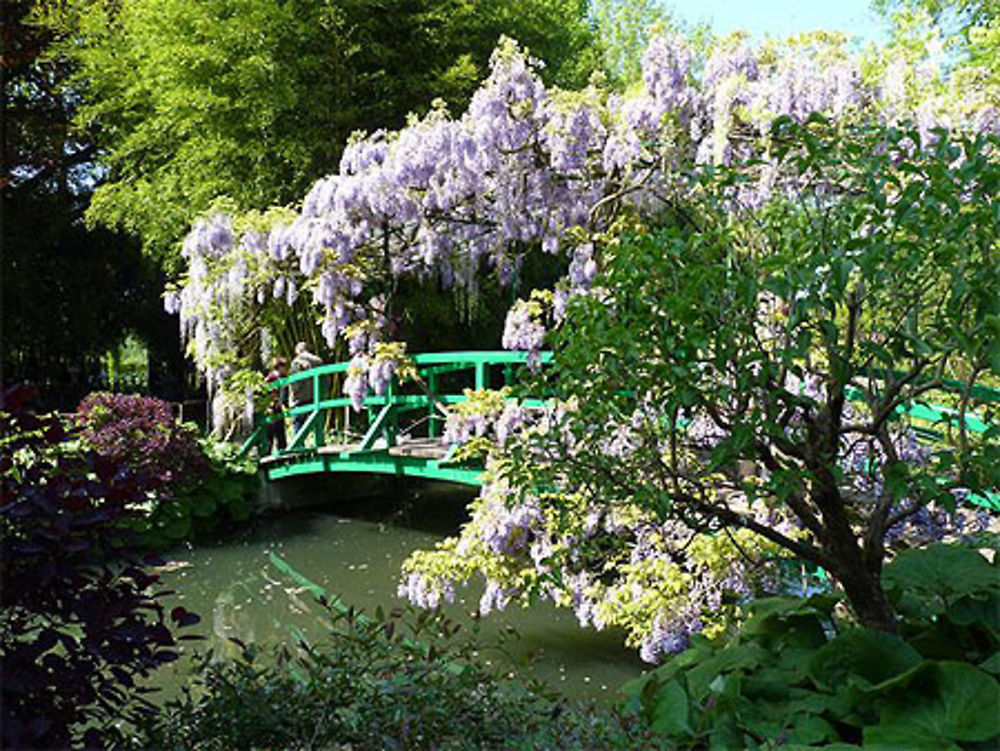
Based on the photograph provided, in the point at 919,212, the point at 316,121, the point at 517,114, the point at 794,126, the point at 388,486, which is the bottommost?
the point at 388,486

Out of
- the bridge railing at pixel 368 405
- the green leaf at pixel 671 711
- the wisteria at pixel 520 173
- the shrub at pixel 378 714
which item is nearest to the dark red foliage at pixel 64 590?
the shrub at pixel 378 714

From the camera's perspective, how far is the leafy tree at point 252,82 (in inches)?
452

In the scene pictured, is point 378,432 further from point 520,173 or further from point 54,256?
point 54,256

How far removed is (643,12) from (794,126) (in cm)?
2353

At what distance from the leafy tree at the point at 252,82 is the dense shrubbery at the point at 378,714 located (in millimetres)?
9835

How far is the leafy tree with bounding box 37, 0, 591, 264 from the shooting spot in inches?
452

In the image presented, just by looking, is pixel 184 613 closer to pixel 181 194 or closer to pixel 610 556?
pixel 610 556

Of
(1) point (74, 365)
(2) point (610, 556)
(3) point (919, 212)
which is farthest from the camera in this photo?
(1) point (74, 365)

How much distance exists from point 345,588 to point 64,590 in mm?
5422


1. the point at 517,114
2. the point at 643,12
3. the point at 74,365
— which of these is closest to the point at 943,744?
the point at 517,114

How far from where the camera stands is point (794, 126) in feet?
8.80

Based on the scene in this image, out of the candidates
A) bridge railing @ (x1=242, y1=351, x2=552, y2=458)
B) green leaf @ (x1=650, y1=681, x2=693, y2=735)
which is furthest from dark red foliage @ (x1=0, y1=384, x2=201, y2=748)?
bridge railing @ (x1=242, y1=351, x2=552, y2=458)

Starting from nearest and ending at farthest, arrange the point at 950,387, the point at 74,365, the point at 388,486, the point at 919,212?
1. the point at 919,212
2. the point at 950,387
3. the point at 388,486
4. the point at 74,365

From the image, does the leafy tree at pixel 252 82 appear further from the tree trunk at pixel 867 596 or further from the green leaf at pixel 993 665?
the green leaf at pixel 993 665
